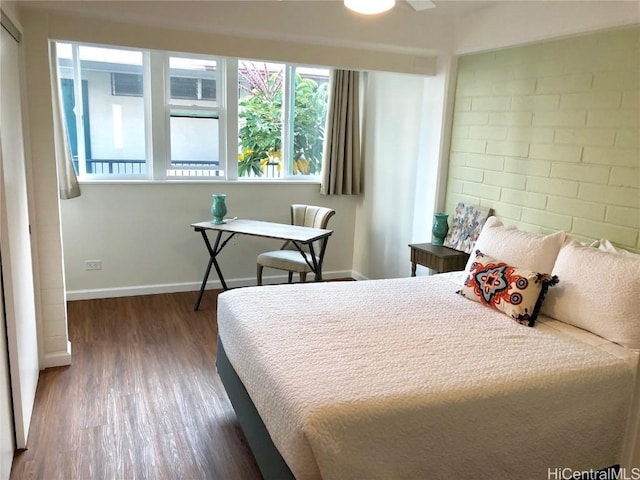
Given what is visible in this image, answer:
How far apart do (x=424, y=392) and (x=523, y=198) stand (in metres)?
1.95

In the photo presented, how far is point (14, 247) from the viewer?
93.2 inches

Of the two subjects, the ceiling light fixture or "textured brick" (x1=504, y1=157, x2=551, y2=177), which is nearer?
the ceiling light fixture

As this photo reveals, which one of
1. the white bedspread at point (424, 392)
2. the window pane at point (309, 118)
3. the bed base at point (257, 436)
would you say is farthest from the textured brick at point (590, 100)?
the window pane at point (309, 118)

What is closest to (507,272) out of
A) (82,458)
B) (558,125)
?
(558,125)

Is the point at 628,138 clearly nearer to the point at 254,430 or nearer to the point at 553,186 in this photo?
the point at 553,186

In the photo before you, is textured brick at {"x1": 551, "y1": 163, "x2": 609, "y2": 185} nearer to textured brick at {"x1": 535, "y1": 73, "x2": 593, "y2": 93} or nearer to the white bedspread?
textured brick at {"x1": 535, "y1": 73, "x2": 593, "y2": 93}

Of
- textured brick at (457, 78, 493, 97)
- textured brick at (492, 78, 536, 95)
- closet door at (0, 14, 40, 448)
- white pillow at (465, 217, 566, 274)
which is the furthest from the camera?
textured brick at (457, 78, 493, 97)

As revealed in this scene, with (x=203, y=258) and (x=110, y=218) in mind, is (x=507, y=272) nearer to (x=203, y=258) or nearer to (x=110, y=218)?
(x=203, y=258)

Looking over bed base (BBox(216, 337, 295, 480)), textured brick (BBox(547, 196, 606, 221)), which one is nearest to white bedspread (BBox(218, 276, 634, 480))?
bed base (BBox(216, 337, 295, 480))

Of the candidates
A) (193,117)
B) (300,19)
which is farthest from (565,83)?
(193,117)

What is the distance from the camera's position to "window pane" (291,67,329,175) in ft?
16.0

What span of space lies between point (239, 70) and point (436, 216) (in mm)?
2239

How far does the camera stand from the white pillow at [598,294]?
2.30 m

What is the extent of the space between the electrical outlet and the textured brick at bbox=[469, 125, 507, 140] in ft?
10.7
